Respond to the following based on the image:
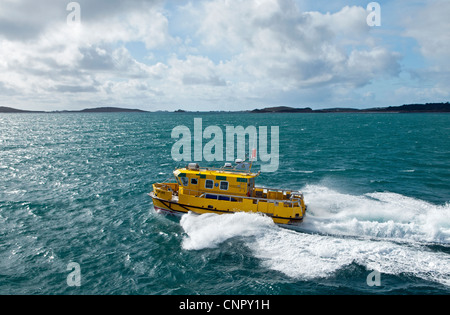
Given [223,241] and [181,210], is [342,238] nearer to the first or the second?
[223,241]

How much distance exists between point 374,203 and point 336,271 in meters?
12.2

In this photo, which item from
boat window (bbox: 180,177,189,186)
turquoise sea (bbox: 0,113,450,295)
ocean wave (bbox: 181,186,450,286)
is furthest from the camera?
boat window (bbox: 180,177,189,186)

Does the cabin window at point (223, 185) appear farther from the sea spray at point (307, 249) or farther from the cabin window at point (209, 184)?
the sea spray at point (307, 249)

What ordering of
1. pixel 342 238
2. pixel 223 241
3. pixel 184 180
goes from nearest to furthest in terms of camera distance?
pixel 223 241 < pixel 342 238 < pixel 184 180

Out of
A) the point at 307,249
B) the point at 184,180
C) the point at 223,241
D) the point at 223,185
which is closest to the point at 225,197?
the point at 223,185

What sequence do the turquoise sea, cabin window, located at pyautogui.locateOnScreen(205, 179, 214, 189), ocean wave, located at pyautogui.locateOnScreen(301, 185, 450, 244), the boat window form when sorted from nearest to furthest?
the turquoise sea, ocean wave, located at pyautogui.locateOnScreen(301, 185, 450, 244), cabin window, located at pyautogui.locateOnScreen(205, 179, 214, 189), the boat window

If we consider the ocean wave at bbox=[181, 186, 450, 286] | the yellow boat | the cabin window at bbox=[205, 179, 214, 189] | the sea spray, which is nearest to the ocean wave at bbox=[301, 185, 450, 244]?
the ocean wave at bbox=[181, 186, 450, 286]

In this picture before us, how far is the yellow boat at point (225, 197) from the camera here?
21.3 metres

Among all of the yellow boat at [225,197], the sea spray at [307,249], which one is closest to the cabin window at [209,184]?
the yellow boat at [225,197]

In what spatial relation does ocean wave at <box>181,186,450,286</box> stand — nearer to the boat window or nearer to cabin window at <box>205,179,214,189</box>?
cabin window at <box>205,179,214,189</box>

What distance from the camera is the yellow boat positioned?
2128cm

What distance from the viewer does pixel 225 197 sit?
73.6ft

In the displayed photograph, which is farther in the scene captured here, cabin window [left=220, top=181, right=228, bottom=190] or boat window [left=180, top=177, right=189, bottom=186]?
boat window [left=180, top=177, right=189, bottom=186]
